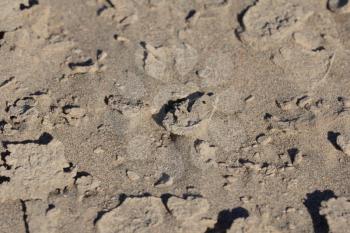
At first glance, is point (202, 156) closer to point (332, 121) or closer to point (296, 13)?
point (332, 121)

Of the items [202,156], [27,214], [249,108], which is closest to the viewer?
[27,214]

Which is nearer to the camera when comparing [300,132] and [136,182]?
[136,182]

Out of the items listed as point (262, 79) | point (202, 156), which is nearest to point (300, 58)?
point (262, 79)

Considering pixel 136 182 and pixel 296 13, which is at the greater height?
pixel 296 13

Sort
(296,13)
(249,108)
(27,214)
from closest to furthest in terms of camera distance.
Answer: (27,214) < (249,108) < (296,13)

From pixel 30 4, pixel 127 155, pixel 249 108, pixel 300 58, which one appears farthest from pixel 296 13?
pixel 30 4

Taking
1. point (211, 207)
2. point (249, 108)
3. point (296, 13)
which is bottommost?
point (211, 207)

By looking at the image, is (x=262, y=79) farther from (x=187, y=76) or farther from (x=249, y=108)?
(x=187, y=76)
